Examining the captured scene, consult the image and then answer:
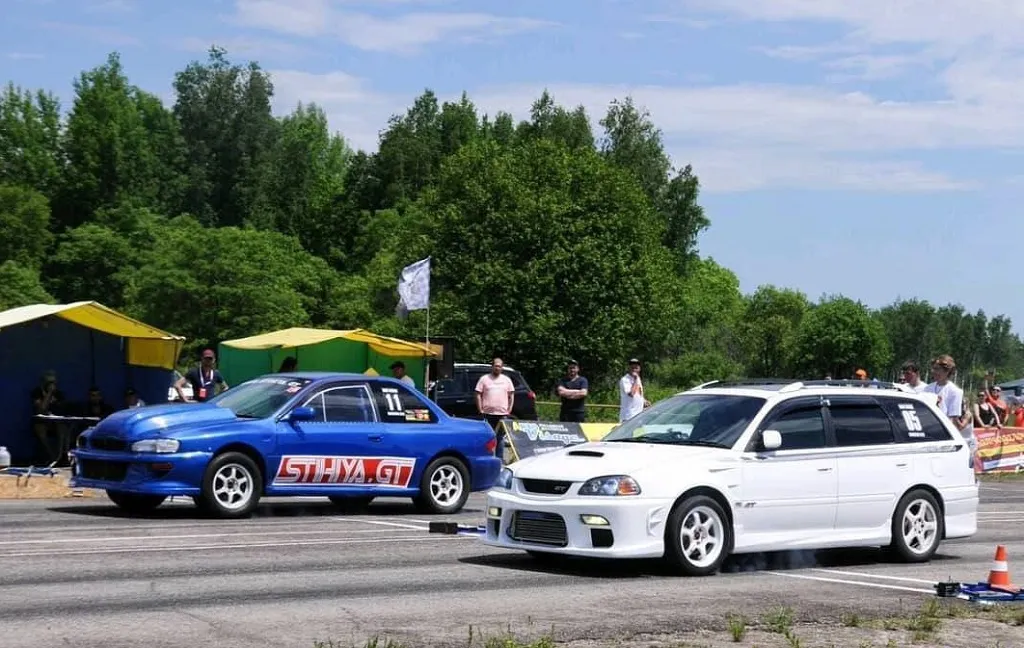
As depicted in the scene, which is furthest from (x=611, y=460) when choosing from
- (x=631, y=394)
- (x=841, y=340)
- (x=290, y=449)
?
(x=841, y=340)

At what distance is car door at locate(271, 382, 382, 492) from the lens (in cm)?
1747

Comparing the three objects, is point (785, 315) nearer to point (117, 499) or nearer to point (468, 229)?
point (468, 229)

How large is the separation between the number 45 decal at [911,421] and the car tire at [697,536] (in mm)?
2480

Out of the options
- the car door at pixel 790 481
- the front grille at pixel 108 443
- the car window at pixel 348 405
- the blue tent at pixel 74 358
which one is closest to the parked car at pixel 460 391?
the blue tent at pixel 74 358

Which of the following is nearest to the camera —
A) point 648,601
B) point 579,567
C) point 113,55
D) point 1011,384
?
point 648,601

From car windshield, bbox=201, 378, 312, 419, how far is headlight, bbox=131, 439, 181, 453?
1.02 m

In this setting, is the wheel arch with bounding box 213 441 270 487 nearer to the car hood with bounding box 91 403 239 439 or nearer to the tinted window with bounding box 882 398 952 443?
the car hood with bounding box 91 403 239 439

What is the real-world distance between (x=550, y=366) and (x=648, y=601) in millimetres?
63826

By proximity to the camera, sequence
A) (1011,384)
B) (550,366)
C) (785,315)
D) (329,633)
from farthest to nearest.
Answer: (785,315), (550,366), (1011,384), (329,633)

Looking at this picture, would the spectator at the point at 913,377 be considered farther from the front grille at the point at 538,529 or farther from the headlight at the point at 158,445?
the front grille at the point at 538,529

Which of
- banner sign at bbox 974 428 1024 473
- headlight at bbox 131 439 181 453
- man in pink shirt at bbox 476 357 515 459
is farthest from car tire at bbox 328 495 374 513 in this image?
banner sign at bbox 974 428 1024 473

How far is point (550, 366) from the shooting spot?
7481cm

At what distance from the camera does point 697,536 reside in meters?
12.5

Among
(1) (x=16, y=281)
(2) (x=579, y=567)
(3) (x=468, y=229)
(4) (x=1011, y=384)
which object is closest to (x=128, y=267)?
(1) (x=16, y=281)
